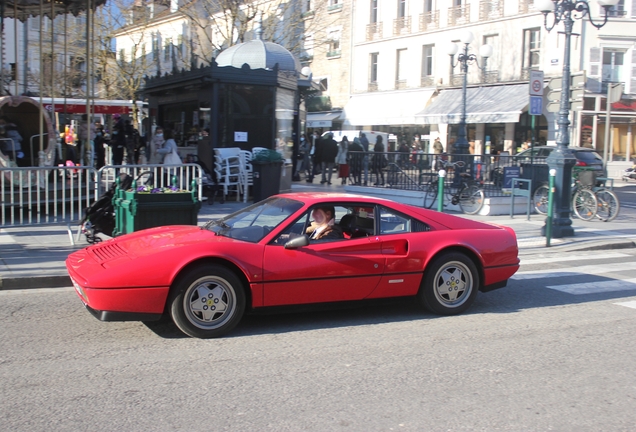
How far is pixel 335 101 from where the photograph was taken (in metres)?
45.0

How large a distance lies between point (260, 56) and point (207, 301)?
15.2 meters

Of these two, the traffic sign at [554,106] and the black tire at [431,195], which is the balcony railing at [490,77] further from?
the traffic sign at [554,106]

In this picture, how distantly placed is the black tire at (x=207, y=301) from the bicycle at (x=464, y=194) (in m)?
11.3

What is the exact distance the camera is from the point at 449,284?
6879 millimetres

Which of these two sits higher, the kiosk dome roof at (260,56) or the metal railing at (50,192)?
the kiosk dome roof at (260,56)

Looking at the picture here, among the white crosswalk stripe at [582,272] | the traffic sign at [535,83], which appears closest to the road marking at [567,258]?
the white crosswalk stripe at [582,272]

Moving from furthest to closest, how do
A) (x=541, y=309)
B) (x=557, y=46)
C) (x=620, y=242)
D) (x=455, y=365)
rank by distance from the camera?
(x=557, y=46) → (x=620, y=242) → (x=541, y=309) → (x=455, y=365)

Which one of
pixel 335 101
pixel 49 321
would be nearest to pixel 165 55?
pixel 335 101

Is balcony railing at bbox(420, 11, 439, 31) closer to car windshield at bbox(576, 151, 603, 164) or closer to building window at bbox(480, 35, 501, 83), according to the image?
building window at bbox(480, 35, 501, 83)

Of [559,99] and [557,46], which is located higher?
[557,46]

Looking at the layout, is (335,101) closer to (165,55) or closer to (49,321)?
(165,55)

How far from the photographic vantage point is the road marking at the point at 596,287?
8523mm

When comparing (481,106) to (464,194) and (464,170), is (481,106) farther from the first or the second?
(464,194)

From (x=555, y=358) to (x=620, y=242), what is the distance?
814 cm
